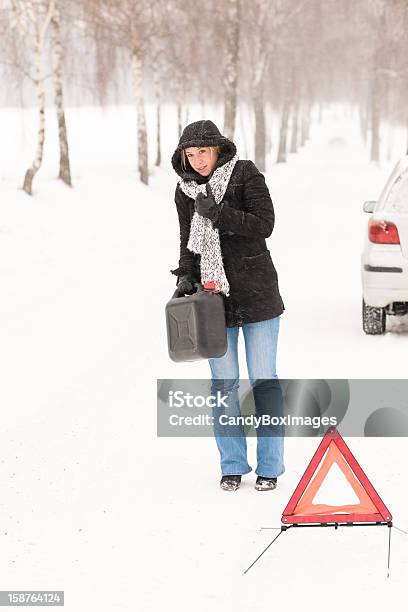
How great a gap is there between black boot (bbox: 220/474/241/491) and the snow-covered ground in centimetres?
7

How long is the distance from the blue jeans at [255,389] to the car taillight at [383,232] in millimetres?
3651

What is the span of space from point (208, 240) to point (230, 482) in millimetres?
1317

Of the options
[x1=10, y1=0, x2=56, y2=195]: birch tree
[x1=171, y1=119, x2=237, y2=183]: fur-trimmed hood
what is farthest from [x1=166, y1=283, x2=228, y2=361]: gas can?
[x1=10, y1=0, x2=56, y2=195]: birch tree

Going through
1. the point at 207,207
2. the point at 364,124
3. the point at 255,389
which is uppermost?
the point at 207,207

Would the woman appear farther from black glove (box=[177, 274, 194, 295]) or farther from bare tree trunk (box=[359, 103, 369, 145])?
bare tree trunk (box=[359, 103, 369, 145])

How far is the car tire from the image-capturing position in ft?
26.6

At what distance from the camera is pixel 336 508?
3.84 metres

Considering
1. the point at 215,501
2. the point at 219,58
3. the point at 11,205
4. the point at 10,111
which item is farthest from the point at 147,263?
the point at 10,111

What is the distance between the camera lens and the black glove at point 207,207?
13.3ft

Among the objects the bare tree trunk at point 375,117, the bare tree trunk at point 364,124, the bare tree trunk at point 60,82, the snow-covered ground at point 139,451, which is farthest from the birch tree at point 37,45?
the bare tree trunk at point 364,124

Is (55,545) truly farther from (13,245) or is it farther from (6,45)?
(6,45)

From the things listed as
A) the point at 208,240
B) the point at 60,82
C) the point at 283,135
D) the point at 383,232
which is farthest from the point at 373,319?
the point at 283,135

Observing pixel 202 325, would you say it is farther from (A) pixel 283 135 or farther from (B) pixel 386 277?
(A) pixel 283 135

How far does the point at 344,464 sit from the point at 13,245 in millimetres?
10277
